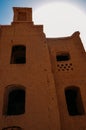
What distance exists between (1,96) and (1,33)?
5.83 meters

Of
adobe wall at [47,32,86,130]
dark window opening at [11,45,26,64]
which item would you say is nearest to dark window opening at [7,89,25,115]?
adobe wall at [47,32,86,130]

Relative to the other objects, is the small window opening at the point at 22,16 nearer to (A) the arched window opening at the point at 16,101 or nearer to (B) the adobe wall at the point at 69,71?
(B) the adobe wall at the point at 69,71

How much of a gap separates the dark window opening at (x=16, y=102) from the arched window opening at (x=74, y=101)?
3.14 metres

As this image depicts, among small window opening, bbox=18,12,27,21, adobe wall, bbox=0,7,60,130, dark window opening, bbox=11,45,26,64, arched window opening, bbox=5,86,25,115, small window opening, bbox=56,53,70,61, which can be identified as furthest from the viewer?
small window opening, bbox=18,12,27,21

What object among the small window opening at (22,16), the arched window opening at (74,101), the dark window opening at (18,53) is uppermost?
the small window opening at (22,16)

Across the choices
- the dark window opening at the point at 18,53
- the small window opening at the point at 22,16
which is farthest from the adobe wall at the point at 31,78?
the small window opening at the point at 22,16

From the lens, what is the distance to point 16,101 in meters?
12.0

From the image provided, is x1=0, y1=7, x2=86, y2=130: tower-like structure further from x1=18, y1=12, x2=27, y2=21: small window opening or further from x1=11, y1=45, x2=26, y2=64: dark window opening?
x1=18, y1=12, x2=27, y2=21: small window opening

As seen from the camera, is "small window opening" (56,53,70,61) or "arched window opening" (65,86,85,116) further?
"small window opening" (56,53,70,61)

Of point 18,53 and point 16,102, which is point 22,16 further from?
point 16,102

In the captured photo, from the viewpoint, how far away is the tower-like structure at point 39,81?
30.3 feet

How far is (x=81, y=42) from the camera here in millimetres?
14016

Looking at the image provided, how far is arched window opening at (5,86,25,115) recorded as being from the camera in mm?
11188

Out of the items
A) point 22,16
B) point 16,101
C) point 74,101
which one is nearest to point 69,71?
point 74,101
